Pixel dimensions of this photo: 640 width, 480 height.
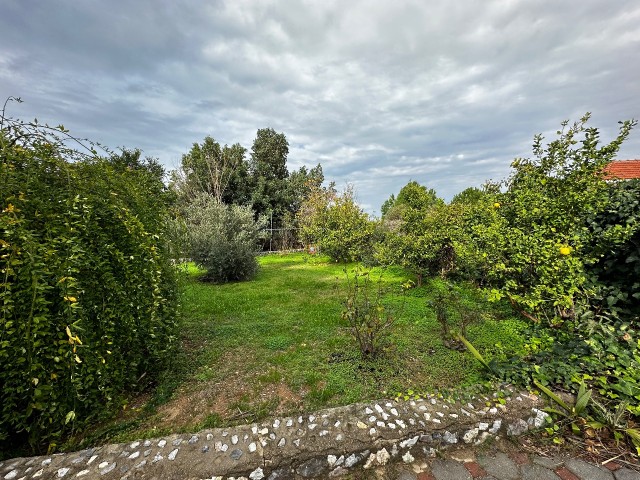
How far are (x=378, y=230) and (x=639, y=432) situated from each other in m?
9.43

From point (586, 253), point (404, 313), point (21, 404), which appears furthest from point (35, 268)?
point (586, 253)

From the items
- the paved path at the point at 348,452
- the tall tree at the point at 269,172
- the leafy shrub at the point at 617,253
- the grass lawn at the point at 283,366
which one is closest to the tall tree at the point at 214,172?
the tall tree at the point at 269,172

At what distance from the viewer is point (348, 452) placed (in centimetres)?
173

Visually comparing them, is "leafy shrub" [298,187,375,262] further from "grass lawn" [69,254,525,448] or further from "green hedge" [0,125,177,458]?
"green hedge" [0,125,177,458]

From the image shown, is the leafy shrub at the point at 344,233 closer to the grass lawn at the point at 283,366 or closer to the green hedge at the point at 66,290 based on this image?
the grass lawn at the point at 283,366

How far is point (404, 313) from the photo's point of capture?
176 inches

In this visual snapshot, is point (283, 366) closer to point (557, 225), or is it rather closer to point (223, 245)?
point (557, 225)

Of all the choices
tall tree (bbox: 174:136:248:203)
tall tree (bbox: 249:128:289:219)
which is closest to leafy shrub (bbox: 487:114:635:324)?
tall tree (bbox: 249:128:289:219)

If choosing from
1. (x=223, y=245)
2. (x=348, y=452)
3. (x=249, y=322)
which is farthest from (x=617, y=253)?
(x=223, y=245)

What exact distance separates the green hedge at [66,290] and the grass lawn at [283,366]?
0.39m

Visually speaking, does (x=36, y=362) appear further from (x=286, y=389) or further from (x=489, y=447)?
(x=489, y=447)

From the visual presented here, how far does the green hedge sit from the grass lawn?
392 mm

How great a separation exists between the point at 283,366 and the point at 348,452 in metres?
1.36

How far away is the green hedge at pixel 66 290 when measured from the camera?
1661mm
